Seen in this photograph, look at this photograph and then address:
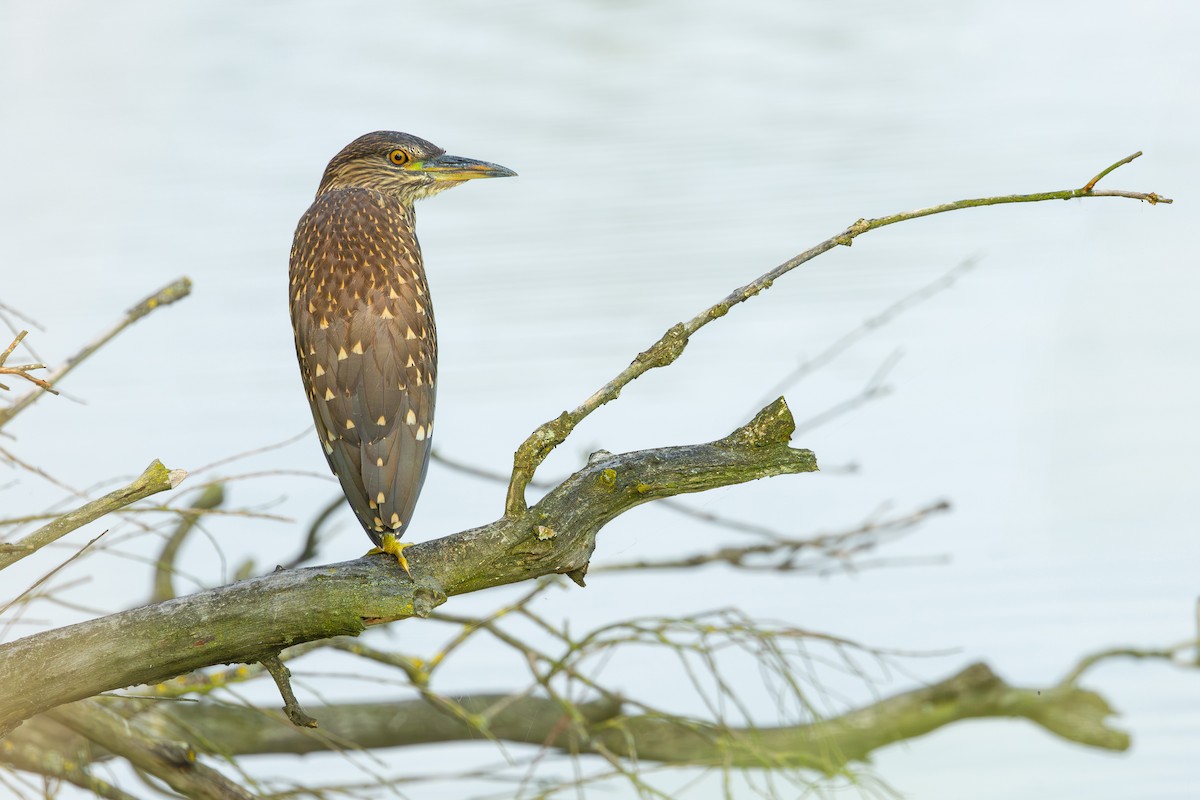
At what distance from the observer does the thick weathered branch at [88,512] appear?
2043mm

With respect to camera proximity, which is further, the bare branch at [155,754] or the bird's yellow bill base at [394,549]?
the bare branch at [155,754]

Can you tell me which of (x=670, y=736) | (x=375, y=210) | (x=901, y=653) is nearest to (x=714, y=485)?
(x=901, y=653)

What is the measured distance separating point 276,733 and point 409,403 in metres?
1.44

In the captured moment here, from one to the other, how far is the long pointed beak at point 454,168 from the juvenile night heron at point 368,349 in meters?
0.41

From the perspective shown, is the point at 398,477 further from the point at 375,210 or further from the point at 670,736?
the point at 670,736

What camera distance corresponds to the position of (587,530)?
232 centimetres

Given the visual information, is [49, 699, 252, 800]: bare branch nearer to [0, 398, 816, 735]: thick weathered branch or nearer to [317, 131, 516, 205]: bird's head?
[0, 398, 816, 735]: thick weathered branch

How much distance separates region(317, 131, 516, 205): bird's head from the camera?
4.14m

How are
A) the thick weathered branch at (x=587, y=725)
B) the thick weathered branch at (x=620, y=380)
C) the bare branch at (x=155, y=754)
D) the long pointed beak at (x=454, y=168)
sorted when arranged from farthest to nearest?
the long pointed beak at (x=454, y=168), the thick weathered branch at (x=587, y=725), the bare branch at (x=155, y=754), the thick weathered branch at (x=620, y=380)

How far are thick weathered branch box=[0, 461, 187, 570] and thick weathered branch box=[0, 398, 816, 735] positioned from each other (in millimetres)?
162

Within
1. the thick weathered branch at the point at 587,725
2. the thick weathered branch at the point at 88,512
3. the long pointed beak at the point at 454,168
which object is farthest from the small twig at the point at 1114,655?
the thick weathered branch at the point at 88,512

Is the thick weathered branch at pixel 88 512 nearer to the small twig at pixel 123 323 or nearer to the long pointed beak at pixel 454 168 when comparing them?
the small twig at pixel 123 323

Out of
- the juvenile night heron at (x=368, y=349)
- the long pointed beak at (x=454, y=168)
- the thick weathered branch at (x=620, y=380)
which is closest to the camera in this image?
the thick weathered branch at (x=620, y=380)

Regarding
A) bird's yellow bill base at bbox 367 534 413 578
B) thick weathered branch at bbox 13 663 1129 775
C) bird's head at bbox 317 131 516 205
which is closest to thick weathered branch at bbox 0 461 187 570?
bird's yellow bill base at bbox 367 534 413 578
